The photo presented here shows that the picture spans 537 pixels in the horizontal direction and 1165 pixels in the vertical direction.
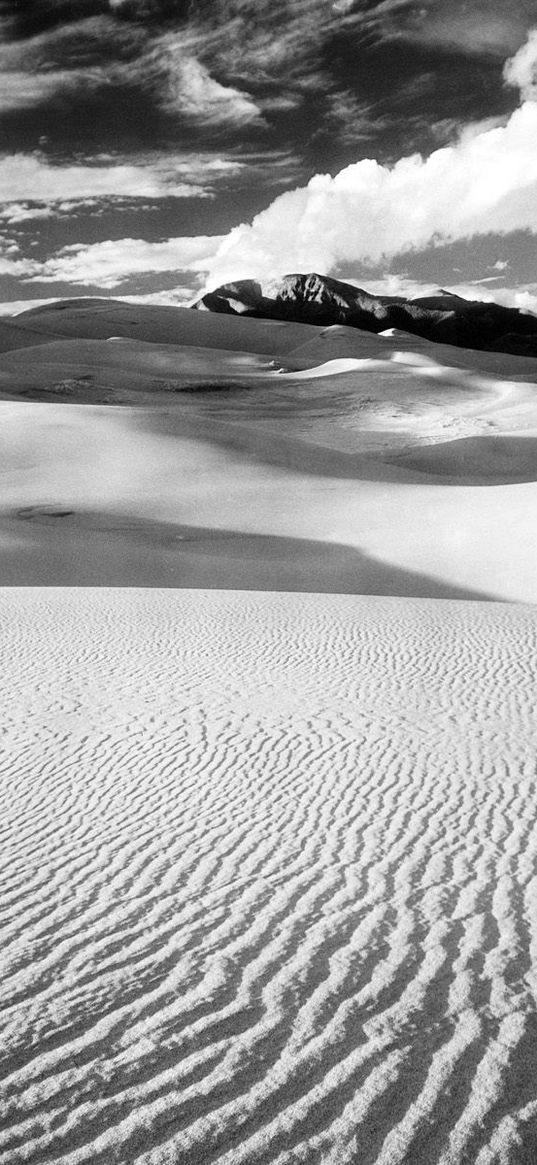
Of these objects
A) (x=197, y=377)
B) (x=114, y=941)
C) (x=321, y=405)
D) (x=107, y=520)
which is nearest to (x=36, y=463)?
(x=107, y=520)

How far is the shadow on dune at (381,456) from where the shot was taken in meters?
27.2

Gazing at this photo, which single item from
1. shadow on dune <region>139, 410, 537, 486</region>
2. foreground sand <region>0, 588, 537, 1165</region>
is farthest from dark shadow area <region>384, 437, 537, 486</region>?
foreground sand <region>0, 588, 537, 1165</region>

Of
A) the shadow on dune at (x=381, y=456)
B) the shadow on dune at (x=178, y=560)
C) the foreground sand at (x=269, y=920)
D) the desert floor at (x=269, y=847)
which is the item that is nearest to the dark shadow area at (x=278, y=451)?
the shadow on dune at (x=381, y=456)

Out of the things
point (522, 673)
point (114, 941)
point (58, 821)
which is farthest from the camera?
point (522, 673)

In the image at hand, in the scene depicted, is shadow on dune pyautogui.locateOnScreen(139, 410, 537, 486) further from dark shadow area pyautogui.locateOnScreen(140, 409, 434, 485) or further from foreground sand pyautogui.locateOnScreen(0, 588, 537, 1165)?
foreground sand pyautogui.locateOnScreen(0, 588, 537, 1165)

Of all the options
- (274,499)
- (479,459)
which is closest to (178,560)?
(274,499)

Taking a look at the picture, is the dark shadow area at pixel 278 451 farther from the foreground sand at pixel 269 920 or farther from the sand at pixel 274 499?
the foreground sand at pixel 269 920

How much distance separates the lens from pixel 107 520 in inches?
842

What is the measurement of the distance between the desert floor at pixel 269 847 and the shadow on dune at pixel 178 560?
8 cm

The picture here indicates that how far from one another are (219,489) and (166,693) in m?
14.6

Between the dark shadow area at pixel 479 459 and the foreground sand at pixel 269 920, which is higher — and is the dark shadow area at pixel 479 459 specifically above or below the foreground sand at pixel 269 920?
below

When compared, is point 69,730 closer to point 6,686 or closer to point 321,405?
point 6,686

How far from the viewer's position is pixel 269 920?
4.54 m

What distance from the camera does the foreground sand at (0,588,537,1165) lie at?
2992mm
